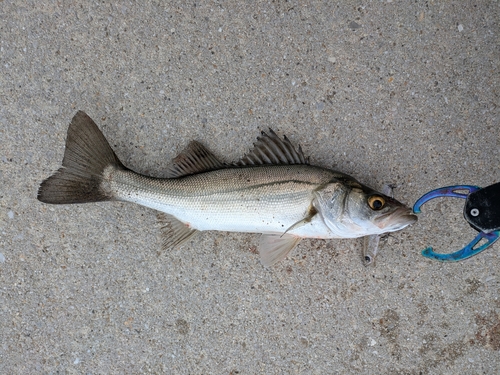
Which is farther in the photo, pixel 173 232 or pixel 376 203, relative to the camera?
pixel 173 232

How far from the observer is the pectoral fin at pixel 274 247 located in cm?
251

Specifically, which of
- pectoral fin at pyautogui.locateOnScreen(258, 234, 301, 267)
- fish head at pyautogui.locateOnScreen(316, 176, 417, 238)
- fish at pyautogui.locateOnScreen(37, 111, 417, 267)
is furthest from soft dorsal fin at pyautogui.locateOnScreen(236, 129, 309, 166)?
pectoral fin at pyautogui.locateOnScreen(258, 234, 301, 267)

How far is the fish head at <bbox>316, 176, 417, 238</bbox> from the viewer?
231 centimetres

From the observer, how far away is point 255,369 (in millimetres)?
2816

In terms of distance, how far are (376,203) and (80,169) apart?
2.07 metres

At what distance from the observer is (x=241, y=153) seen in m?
2.79

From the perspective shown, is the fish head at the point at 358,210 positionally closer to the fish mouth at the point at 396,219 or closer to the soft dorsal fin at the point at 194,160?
the fish mouth at the point at 396,219

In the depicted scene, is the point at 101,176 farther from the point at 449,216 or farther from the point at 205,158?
the point at 449,216

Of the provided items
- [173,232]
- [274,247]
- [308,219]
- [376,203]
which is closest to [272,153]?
[308,219]

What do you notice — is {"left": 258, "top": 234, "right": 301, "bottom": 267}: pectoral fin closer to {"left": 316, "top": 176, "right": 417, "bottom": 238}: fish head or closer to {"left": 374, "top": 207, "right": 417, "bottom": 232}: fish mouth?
{"left": 316, "top": 176, "right": 417, "bottom": 238}: fish head

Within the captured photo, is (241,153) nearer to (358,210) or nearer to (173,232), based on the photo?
(173,232)

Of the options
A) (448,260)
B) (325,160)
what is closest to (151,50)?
(325,160)

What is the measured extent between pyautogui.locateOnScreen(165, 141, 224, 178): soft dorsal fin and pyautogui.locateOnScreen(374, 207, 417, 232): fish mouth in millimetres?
1186

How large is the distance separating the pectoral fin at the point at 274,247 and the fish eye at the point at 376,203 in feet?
1.81
